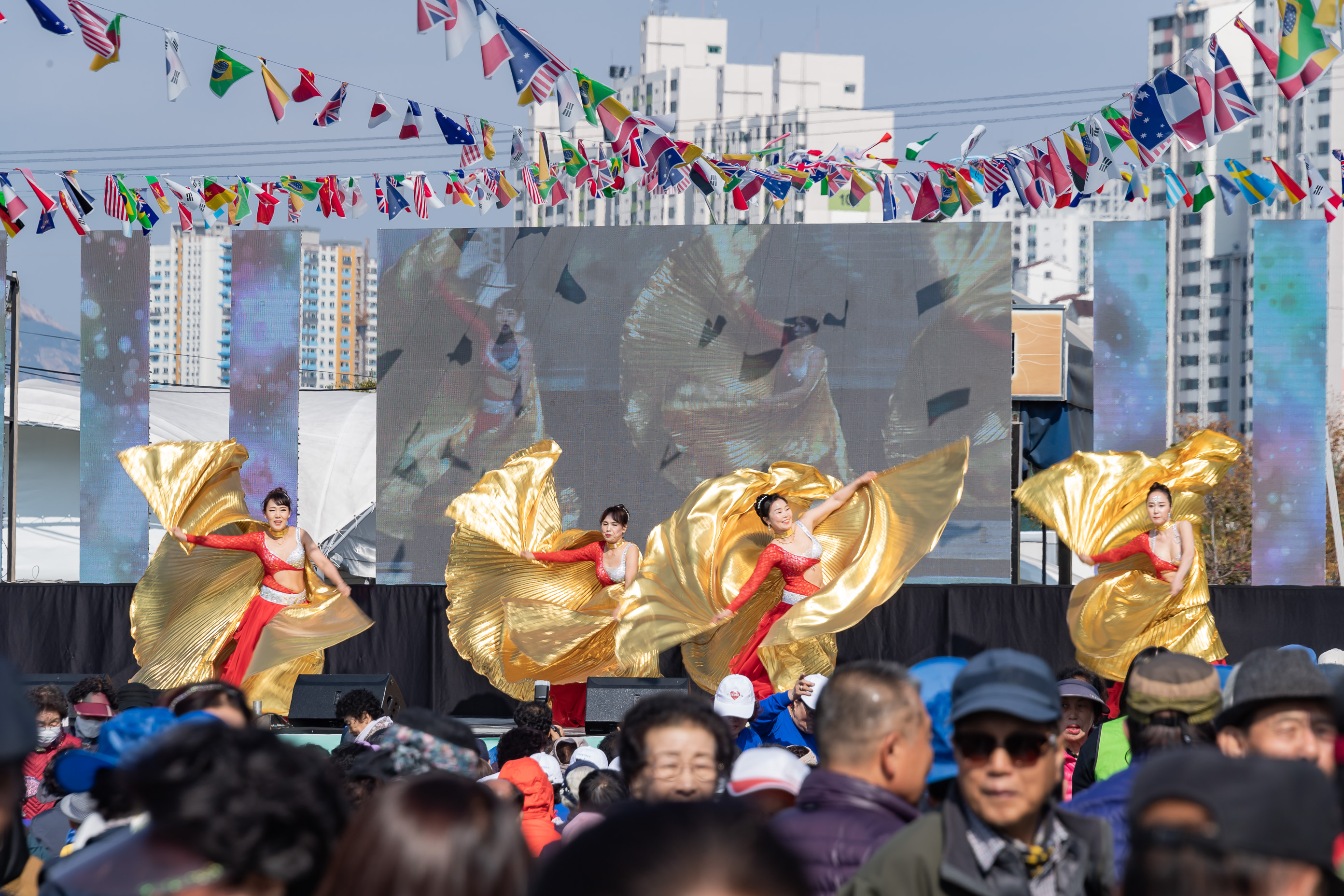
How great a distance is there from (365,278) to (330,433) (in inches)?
3380

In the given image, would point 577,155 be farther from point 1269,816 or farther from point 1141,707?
point 1269,816

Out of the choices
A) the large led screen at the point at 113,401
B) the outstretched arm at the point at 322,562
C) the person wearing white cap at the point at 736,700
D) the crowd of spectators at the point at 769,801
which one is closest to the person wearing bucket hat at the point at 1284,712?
the crowd of spectators at the point at 769,801

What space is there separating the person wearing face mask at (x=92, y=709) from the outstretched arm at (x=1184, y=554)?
5780mm

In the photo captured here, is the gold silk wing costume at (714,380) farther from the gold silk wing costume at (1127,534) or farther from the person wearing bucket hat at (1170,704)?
the person wearing bucket hat at (1170,704)

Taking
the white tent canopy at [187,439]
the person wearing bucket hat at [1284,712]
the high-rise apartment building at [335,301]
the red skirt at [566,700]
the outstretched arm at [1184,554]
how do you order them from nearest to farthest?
the person wearing bucket hat at [1284,712] → the outstretched arm at [1184,554] → the red skirt at [566,700] → the white tent canopy at [187,439] → the high-rise apartment building at [335,301]

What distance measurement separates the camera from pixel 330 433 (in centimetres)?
1775

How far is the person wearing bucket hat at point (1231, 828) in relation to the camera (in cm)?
138

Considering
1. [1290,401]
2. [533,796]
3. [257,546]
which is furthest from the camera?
[1290,401]

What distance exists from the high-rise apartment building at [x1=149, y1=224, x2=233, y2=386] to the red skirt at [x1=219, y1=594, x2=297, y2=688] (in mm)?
73016

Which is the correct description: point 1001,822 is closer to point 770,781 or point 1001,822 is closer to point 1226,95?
point 770,781

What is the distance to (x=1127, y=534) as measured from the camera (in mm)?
8375

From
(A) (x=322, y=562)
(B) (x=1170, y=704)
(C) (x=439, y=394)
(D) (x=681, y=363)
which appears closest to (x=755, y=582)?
(A) (x=322, y=562)

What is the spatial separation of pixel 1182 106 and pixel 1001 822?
699 centimetres

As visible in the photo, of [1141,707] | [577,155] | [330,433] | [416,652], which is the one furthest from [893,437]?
[330,433]
